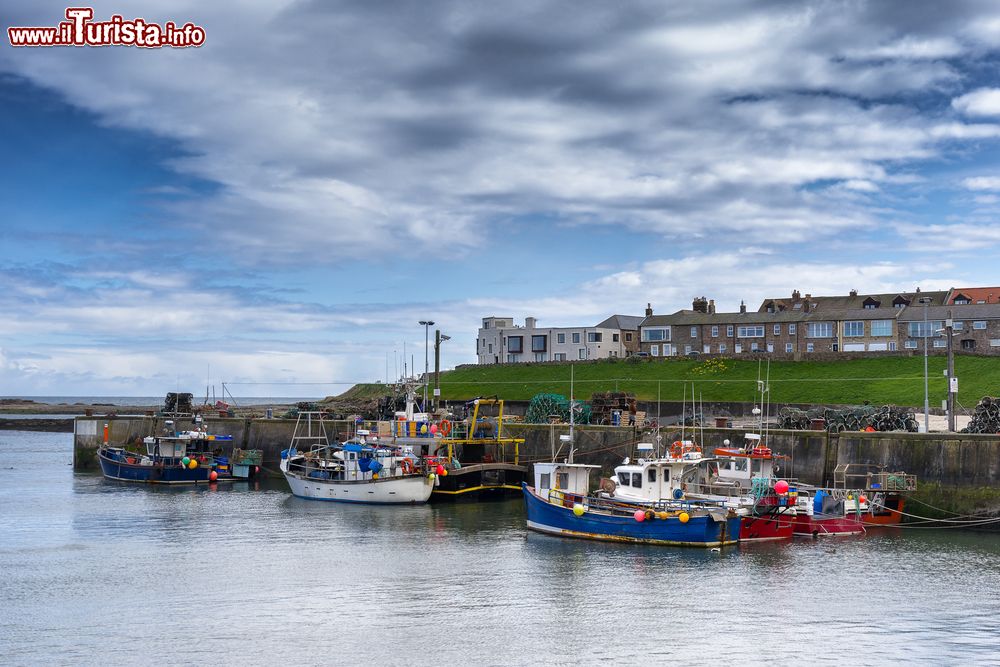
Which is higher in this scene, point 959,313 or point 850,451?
point 959,313

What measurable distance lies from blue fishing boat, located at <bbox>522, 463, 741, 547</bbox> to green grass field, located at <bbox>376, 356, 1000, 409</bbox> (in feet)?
101

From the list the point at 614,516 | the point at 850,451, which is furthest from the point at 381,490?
the point at 850,451

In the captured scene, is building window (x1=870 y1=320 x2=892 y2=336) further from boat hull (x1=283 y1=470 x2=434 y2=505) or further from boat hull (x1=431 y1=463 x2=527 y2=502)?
boat hull (x1=283 y1=470 x2=434 y2=505)

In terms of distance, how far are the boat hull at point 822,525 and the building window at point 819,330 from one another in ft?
196

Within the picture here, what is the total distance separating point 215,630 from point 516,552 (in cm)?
1261

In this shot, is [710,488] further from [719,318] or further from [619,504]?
[719,318]

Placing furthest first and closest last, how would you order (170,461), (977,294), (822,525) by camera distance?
(977,294)
(170,461)
(822,525)

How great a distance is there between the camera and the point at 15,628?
24719 millimetres

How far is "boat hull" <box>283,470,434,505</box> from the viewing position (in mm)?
47781

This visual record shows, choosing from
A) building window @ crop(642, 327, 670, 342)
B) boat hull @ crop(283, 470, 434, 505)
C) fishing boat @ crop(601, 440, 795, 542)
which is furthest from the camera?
building window @ crop(642, 327, 670, 342)

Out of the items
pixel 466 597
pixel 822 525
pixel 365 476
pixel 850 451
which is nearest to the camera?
pixel 466 597

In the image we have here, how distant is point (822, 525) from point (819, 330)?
200 ft

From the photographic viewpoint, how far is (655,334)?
10562cm

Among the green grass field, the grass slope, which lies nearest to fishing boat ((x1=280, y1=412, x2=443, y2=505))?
the green grass field
